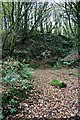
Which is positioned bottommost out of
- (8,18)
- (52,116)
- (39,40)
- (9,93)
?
(52,116)

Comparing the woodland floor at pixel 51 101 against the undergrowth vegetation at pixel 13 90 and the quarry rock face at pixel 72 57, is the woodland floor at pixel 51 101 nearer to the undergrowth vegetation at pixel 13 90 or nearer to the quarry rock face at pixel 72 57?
the undergrowth vegetation at pixel 13 90

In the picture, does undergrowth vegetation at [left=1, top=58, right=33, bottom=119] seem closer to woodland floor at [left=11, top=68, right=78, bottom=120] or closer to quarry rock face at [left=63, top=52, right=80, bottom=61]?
woodland floor at [left=11, top=68, right=78, bottom=120]

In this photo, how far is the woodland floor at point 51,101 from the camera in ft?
7.55

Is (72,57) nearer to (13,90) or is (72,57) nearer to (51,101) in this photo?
(51,101)

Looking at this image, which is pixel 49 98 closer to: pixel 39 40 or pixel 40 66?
pixel 40 66

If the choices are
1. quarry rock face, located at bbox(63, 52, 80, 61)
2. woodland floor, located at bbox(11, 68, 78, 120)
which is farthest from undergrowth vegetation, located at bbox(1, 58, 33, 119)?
quarry rock face, located at bbox(63, 52, 80, 61)

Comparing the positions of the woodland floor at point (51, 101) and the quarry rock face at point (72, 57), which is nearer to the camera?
the woodland floor at point (51, 101)

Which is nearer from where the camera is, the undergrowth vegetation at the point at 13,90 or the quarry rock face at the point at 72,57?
the undergrowth vegetation at the point at 13,90

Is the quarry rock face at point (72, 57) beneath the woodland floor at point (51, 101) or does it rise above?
above

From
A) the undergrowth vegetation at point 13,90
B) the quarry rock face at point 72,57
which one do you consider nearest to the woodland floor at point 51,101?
the undergrowth vegetation at point 13,90

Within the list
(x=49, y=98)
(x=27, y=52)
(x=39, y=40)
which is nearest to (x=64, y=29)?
(x=39, y=40)

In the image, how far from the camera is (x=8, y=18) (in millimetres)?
4309

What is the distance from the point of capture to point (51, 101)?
2529 mm

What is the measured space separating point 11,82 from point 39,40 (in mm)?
2495
